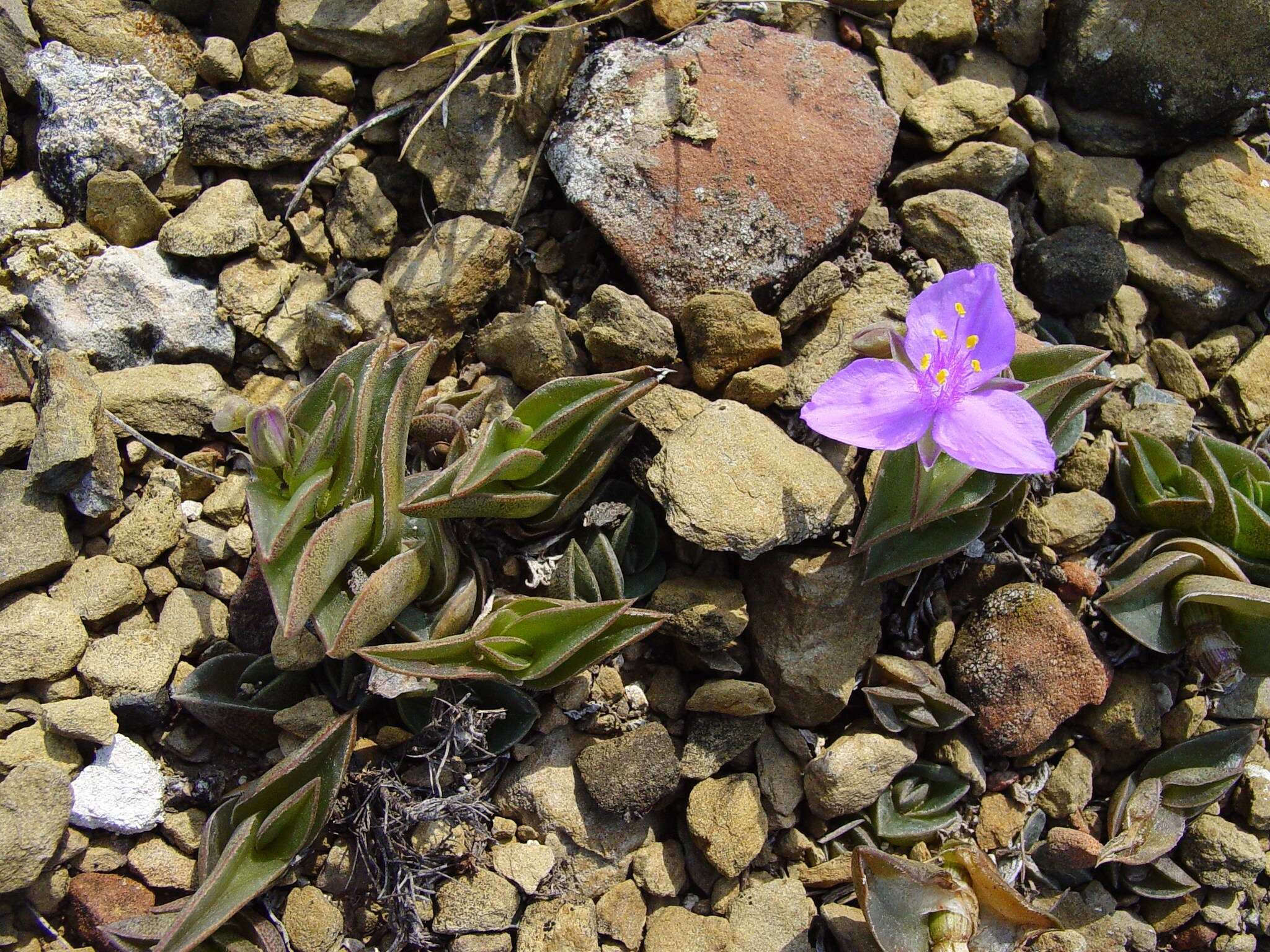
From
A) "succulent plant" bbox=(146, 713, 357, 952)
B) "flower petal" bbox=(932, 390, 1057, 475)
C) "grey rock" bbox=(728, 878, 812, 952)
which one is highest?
"flower petal" bbox=(932, 390, 1057, 475)

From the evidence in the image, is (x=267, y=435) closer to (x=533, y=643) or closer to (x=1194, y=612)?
(x=533, y=643)

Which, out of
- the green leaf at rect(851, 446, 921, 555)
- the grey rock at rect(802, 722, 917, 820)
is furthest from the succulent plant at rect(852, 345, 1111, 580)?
the grey rock at rect(802, 722, 917, 820)

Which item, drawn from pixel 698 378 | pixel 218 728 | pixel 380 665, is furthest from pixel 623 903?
pixel 698 378

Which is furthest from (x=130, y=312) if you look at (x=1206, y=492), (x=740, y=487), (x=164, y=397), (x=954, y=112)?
(x=1206, y=492)

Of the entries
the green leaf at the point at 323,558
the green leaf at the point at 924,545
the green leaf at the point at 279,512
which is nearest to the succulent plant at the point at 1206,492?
the green leaf at the point at 924,545

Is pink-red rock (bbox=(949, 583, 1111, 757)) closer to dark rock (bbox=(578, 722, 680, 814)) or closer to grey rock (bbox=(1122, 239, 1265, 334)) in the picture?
dark rock (bbox=(578, 722, 680, 814))

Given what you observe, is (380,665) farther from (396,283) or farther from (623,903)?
(396,283)

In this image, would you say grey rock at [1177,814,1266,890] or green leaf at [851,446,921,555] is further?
grey rock at [1177,814,1266,890]

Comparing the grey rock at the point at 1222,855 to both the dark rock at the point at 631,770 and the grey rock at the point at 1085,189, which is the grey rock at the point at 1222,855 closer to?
the dark rock at the point at 631,770
